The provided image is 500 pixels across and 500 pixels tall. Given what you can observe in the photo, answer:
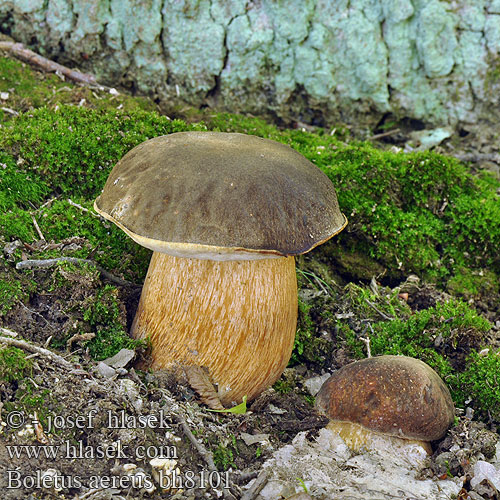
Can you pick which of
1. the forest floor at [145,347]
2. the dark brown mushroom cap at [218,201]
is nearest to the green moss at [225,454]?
the forest floor at [145,347]

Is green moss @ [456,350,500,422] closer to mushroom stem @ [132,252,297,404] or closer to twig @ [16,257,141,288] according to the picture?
mushroom stem @ [132,252,297,404]

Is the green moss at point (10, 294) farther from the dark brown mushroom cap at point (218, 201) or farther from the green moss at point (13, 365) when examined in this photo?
the dark brown mushroom cap at point (218, 201)

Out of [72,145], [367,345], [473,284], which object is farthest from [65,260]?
[473,284]

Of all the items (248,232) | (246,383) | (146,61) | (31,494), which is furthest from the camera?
(146,61)

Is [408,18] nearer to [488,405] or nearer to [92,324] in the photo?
[488,405]

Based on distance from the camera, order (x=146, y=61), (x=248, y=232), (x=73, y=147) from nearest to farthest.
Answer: (x=248, y=232) < (x=73, y=147) < (x=146, y=61)

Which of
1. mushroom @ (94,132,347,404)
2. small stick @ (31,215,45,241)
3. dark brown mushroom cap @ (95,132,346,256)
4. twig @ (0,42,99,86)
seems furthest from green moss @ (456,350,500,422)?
twig @ (0,42,99,86)

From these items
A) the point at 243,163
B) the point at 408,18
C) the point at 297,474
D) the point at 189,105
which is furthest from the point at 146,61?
the point at 297,474
